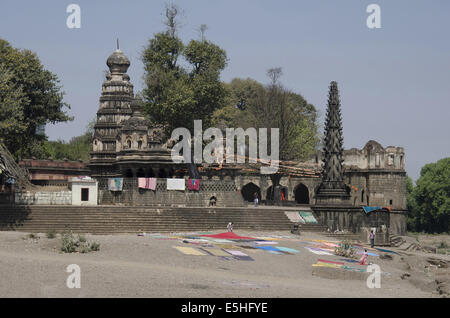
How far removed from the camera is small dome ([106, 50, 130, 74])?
7231 cm

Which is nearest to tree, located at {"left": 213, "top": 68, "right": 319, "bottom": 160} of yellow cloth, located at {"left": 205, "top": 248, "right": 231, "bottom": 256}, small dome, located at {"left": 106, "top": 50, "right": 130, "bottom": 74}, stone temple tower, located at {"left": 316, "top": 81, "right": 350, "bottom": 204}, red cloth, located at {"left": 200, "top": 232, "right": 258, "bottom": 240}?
small dome, located at {"left": 106, "top": 50, "right": 130, "bottom": 74}

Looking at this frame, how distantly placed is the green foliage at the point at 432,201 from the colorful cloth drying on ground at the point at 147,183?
43.8 metres

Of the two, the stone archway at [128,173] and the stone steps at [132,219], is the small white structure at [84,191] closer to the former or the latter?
the stone steps at [132,219]

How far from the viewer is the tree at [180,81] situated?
66000 mm

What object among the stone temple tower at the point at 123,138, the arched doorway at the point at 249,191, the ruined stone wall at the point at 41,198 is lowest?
the ruined stone wall at the point at 41,198

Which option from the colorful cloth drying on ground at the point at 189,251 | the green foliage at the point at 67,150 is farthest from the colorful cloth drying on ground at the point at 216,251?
the green foliage at the point at 67,150

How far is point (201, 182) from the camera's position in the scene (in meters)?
58.6

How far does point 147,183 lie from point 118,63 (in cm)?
2022

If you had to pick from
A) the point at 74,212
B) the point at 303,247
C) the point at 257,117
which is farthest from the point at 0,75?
the point at 257,117

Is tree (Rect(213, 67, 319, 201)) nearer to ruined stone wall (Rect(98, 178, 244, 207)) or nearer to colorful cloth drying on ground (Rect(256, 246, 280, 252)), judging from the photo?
ruined stone wall (Rect(98, 178, 244, 207))

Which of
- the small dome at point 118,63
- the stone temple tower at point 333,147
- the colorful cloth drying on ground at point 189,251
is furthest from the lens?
the small dome at point 118,63

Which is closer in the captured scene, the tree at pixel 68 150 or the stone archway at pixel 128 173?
the stone archway at pixel 128 173
